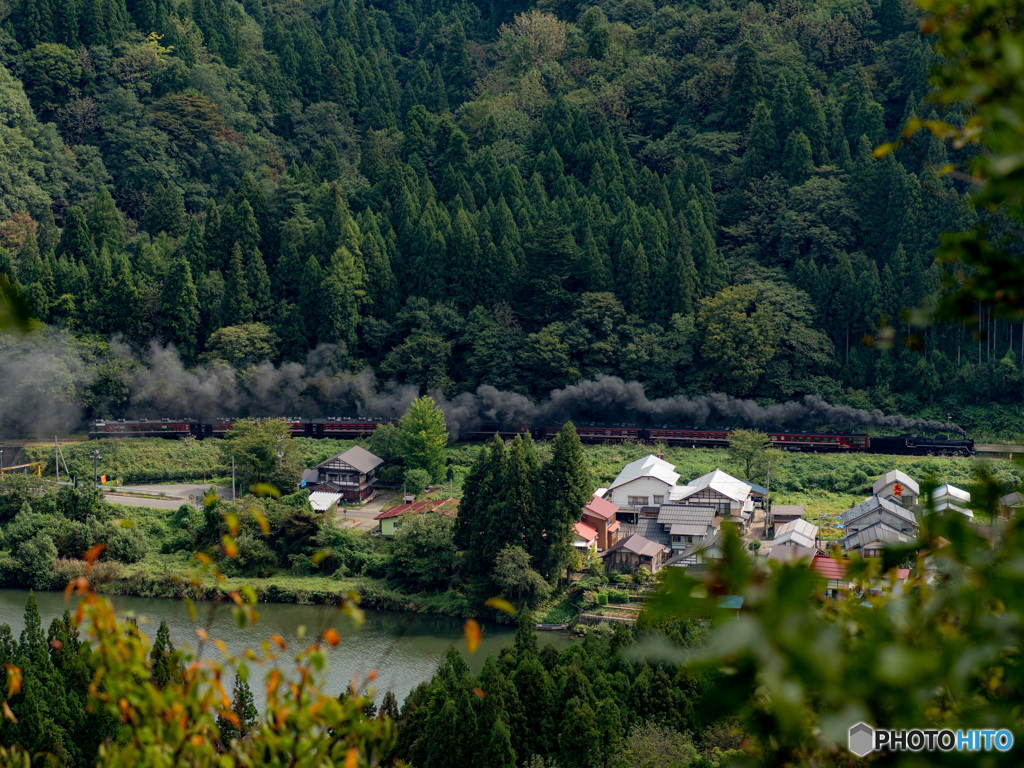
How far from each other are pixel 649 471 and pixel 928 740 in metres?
20.8

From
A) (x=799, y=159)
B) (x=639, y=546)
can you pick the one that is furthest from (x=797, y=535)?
(x=799, y=159)

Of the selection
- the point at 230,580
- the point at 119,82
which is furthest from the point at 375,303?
the point at 119,82

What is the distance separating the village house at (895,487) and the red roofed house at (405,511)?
9.96 metres

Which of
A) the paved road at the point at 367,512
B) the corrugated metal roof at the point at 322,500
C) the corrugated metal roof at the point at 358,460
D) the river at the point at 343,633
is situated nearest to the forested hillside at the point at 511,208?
the corrugated metal roof at the point at 358,460

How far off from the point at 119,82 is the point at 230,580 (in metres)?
28.2

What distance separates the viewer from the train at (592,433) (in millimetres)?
28859

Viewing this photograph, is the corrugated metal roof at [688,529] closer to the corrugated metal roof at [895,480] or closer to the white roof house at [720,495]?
the white roof house at [720,495]

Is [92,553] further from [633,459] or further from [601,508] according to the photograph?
[633,459]

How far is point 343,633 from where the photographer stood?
64.0 ft

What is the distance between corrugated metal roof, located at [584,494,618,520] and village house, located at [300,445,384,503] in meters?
6.30

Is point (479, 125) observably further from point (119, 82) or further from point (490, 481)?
point (490, 481)

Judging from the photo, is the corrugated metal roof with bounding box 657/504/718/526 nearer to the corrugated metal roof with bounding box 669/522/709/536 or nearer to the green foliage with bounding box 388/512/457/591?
the corrugated metal roof with bounding box 669/522/709/536

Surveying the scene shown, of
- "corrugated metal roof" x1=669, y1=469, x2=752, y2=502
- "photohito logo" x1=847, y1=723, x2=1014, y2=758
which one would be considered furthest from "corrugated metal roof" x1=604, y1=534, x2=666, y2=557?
"photohito logo" x1=847, y1=723, x2=1014, y2=758

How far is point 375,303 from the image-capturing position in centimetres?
3391
